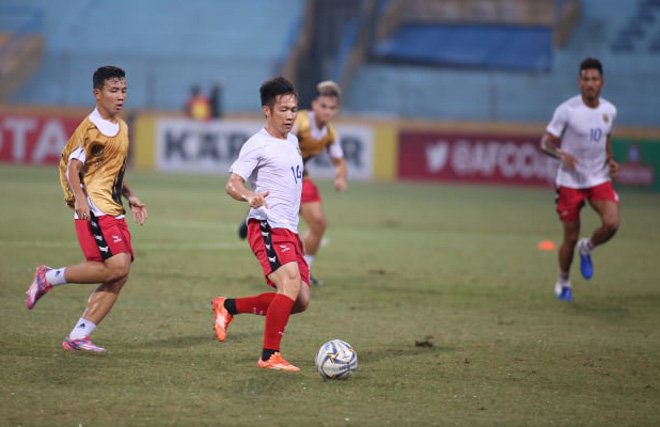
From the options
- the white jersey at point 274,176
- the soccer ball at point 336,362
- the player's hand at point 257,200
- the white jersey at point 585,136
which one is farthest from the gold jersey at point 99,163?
the white jersey at point 585,136

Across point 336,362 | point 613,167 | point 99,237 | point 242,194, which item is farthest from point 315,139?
point 336,362

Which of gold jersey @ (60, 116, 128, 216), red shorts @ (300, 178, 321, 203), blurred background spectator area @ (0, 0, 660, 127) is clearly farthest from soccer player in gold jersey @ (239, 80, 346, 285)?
blurred background spectator area @ (0, 0, 660, 127)

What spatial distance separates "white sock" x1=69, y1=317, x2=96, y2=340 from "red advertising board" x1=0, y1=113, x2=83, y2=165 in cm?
2536

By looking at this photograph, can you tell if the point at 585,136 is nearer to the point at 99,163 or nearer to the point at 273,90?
the point at 273,90

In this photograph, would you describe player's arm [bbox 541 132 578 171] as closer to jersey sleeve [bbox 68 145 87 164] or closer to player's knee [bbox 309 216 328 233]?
player's knee [bbox 309 216 328 233]

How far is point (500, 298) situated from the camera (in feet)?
36.4

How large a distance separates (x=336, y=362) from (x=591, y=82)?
539cm

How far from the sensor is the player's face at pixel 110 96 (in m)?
7.70

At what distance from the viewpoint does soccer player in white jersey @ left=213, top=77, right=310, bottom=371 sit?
7227 millimetres

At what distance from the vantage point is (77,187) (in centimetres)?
751

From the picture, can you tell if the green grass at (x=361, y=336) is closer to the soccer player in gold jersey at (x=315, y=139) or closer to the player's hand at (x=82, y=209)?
the soccer player in gold jersey at (x=315, y=139)

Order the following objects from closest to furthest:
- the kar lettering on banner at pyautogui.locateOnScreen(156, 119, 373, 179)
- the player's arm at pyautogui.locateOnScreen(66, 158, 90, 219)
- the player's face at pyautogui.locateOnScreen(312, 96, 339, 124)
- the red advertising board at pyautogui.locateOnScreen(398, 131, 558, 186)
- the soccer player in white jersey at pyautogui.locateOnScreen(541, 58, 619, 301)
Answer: the player's arm at pyautogui.locateOnScreen(66, 158, 90, 219)
the soccer player in white jersey at pyautogui.locateOnScreen(541, 58, 619, 301)
the player's face at pyautogui.locateOnScreen(312, 96, 339, 124)
the red advertising board at pyautogui.locateOnScreen(398, 131, 558, 186)
the kar lettering on banner at pyautogui.locateOnScreen(156, 119, 373, 179)

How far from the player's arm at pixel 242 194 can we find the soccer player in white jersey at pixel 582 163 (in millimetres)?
4856

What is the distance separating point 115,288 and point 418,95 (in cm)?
2676
